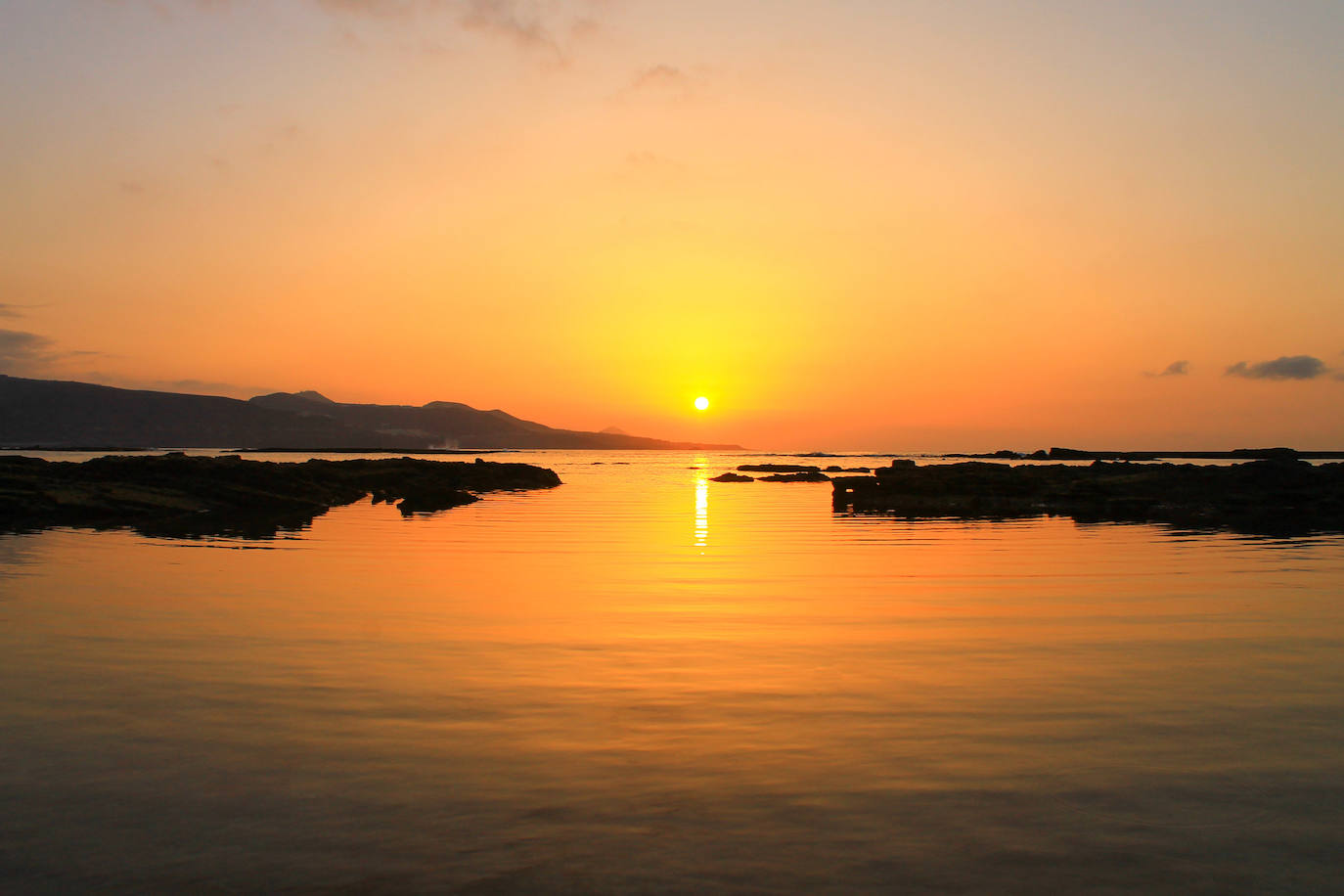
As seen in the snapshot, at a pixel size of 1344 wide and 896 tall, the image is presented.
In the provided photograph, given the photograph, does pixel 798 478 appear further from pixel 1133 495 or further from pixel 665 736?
pixel 665 736

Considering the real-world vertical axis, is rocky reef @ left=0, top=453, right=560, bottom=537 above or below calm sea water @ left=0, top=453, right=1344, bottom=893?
above

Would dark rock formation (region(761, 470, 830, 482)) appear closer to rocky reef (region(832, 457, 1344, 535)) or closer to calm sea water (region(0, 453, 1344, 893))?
rocky reef (region(832, 457, 1344, 535))

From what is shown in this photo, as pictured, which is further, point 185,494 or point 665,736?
point 185,494

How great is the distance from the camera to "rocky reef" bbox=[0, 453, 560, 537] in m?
28.8

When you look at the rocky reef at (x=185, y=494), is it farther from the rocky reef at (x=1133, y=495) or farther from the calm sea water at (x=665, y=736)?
the rocky reef at (x=1133, y=495)

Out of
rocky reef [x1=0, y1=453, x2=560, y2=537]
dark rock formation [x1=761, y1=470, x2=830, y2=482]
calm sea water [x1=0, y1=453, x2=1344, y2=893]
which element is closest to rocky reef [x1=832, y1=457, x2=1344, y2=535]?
calm sea water [x1=0, y1=453, x2=1344, y2=893]

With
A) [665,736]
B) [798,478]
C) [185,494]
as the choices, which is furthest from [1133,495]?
[185,494]

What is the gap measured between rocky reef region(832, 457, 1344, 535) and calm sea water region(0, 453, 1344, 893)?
20.9 metres

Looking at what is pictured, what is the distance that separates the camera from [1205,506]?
1507 inches

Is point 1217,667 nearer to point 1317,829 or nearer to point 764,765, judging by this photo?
point 1317,829

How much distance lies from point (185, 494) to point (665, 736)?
3271 centimetres

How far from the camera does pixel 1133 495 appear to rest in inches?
1628

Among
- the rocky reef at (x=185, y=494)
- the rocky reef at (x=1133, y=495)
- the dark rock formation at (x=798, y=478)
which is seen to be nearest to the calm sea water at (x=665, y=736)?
the rocky reef at (x=185, y=494)

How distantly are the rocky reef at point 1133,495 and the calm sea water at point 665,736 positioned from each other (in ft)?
68.5
